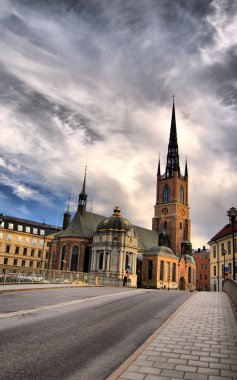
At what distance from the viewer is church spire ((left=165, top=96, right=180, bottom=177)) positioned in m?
98.6

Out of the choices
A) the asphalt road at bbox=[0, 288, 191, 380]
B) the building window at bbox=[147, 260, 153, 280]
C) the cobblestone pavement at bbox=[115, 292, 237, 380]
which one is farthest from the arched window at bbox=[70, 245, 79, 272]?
the cobblestone pavement at bbox=[115, 292, 237, 380]

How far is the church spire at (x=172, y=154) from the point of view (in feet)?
324

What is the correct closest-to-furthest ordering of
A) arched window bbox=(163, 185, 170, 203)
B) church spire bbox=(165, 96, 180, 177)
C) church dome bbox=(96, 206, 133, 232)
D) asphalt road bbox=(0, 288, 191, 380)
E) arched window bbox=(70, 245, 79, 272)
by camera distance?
asphalt road bbox=(0, 288, 191, 380), church dome bbox=(96, 206, 133, 232), arched window bbox=(70, 245, 79, 272), arched window bbox=(163, 185, 170, 203), church spire bbox=(165, 96, 180, 177)

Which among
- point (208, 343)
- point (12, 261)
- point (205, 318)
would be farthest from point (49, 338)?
point (12, 261)

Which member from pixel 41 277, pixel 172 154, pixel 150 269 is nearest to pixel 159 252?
pixel 150 269

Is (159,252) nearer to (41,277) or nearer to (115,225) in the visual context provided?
(115,225)

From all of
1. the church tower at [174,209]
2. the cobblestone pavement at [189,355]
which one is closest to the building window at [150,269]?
the church tower at [174,209]

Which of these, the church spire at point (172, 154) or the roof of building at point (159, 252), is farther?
the church spire at point (172, 154)

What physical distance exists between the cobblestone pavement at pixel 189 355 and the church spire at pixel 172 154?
3451 inches

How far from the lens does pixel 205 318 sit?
517 inches

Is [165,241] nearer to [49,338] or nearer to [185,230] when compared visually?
[185,230]

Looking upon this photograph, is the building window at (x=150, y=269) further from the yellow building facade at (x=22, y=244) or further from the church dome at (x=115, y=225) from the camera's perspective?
the yellow building facade at (x=22, y=244)

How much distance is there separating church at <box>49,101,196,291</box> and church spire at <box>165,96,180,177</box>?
0.40 m

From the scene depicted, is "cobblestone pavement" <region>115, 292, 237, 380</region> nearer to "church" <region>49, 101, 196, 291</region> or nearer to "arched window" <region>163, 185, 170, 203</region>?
"church" <region>49, 101, 196, 291</region>
